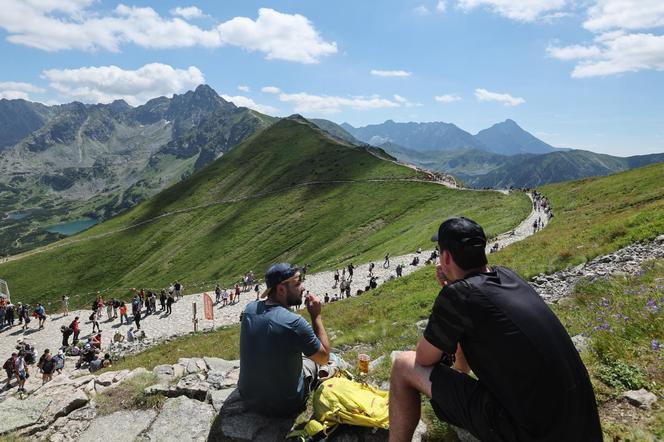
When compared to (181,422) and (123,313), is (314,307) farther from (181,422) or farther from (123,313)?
(123,313)

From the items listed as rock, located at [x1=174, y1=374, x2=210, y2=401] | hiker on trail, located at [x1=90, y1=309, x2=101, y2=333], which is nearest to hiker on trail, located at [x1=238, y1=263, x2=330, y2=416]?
rock, located at [x1=174, y1=374, x2=210, y2=401]

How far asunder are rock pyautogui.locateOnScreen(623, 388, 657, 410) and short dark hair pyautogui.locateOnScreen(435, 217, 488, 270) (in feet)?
12.3

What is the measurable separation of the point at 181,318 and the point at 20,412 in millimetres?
33971

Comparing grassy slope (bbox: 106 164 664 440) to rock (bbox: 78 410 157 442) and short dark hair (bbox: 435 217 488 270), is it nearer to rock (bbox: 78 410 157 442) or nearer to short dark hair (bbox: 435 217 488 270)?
short dark hair (bbox: 435 217 488 270)

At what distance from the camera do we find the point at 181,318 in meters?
41.2

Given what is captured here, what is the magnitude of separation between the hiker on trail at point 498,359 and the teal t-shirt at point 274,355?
7.11 ft

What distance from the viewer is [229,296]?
4975cm

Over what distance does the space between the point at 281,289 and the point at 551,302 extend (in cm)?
973

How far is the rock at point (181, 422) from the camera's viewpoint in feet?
25.9

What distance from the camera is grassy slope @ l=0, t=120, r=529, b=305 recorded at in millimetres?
68938

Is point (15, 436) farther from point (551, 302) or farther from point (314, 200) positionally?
point (314, 200)

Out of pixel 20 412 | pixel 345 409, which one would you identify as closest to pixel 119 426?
pixel 20 412

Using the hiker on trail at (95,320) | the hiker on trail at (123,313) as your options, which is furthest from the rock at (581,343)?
the hiker on trail at (123,313)

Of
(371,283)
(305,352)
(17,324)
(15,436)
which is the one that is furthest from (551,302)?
(17,324)
